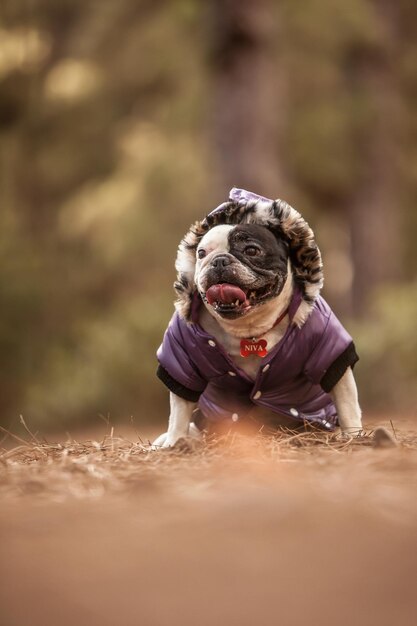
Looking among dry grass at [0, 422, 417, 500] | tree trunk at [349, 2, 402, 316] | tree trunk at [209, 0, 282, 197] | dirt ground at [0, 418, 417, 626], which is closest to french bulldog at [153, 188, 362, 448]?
dry grass at [0, 422, 417, 500]

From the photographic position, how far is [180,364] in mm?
3762

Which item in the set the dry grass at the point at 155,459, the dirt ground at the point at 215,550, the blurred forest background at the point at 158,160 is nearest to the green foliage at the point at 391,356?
the blurred forest background at the point at 158,160

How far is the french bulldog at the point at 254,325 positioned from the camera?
141 inches

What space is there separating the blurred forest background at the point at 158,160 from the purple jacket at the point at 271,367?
201 inches

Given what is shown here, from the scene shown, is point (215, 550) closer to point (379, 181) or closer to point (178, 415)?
point (178, 415)

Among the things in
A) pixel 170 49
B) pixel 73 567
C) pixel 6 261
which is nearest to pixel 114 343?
pixel 6 261

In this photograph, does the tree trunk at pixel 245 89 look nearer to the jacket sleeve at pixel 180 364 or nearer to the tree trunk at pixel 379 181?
the tree trunk at pixel 379 181

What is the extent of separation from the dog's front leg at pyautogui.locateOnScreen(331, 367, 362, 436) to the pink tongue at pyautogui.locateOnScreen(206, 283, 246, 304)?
646 mm

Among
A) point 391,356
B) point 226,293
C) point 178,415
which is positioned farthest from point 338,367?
point 391,356

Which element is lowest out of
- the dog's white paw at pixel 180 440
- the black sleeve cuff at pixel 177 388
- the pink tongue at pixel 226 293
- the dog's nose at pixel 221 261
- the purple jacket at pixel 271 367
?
the dog's white paw at pixel 180 440

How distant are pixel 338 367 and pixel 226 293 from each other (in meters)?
0.63

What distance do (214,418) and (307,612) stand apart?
247 cm

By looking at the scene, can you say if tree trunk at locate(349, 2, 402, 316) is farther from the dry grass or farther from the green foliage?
the dry grass

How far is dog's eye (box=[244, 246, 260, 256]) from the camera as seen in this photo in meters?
3.59
